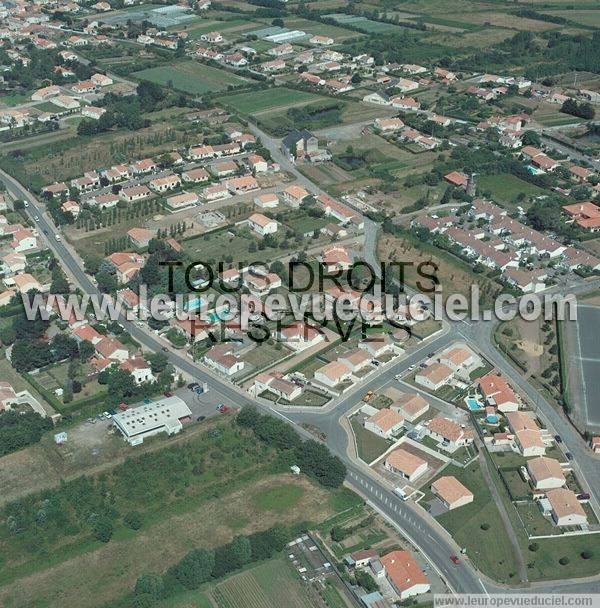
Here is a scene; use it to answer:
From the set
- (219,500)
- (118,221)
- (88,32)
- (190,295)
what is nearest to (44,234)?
(118,221)

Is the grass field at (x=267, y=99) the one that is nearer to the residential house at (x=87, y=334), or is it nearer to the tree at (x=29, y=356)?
the residential house at (x=87, y=334)

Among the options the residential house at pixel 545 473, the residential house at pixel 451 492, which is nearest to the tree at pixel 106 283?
the residential house at pixel 451 492

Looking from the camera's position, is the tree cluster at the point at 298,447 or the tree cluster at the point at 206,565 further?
the tree cluster at the point at 298,447

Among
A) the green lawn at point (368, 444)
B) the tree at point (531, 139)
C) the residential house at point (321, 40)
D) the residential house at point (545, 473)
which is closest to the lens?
the residential house at point (545, 473)

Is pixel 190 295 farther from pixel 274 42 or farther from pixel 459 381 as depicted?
pixel 274 42

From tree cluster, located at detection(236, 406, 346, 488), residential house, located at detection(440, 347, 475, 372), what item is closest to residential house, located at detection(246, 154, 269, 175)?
residential house, located at detection(440, 347, 475, 372)

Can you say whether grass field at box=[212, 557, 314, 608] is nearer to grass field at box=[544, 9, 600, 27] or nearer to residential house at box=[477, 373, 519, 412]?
residential house at box=[477, 373, 519, 412]

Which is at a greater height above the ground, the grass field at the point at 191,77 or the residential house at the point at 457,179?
the grass field at the point at 191,77
